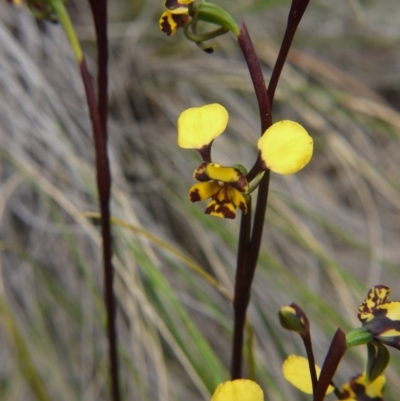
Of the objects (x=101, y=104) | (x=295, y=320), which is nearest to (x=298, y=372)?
(x=295, y=320)

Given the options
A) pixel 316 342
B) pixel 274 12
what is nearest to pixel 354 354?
pixel 316 342

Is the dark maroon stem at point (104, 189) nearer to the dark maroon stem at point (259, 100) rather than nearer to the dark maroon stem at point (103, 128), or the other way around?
the dark maroon stem at point (103, 128)

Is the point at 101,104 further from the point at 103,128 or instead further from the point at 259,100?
→ the point at 259,100

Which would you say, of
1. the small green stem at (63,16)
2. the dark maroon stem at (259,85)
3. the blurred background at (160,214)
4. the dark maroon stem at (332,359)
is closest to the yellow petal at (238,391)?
the dark maroon stem at (332,359)

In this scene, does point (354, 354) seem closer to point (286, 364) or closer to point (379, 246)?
point (379, 246)

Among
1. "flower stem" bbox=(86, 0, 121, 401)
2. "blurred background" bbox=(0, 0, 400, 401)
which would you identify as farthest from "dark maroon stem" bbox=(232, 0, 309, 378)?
"blurred background" bbox=(0, 0, 400, 401)

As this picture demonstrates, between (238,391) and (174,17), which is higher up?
(174,17)
